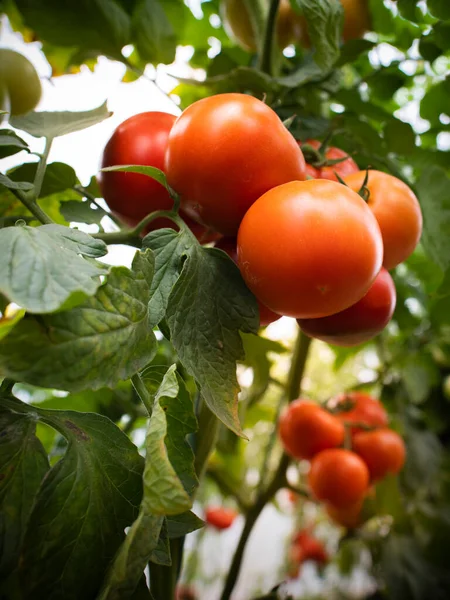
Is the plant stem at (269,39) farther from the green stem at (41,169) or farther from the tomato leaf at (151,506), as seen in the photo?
the tomato leaf at (151,506)

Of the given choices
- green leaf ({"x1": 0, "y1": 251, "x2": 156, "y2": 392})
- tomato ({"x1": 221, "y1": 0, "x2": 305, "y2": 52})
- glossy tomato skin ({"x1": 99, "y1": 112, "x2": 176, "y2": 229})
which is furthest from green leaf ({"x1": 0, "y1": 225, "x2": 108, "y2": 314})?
tomato ({"x1": 221, "y1": 0, "x2": 305, "y2": 52})

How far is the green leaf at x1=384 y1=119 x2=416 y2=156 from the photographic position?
57 cm

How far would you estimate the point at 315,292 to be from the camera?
0.30m

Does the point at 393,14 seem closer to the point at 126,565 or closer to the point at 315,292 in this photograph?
the point at 315,292

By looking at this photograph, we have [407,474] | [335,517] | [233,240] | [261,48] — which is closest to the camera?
[233,240]

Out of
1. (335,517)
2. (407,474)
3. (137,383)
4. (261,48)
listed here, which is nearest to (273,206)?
(137,383)

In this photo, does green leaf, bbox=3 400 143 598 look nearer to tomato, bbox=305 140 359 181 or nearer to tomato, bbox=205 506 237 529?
tomato, bbox=305 140 359 181

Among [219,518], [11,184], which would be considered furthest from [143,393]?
[219,518]

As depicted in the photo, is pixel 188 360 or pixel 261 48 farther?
pixel 261 48

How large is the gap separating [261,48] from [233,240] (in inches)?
10.8

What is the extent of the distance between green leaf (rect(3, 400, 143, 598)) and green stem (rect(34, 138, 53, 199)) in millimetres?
135

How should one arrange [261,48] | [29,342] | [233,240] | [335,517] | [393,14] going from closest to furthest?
1. [29,342]
2. [233,240]
3. [261,48]
4. [393,14]
5. [335,517]

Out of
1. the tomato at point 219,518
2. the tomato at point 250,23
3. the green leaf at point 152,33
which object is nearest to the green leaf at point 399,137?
the tomato at point 250,23

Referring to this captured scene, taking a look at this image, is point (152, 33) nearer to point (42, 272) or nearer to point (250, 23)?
point (250, 23)
